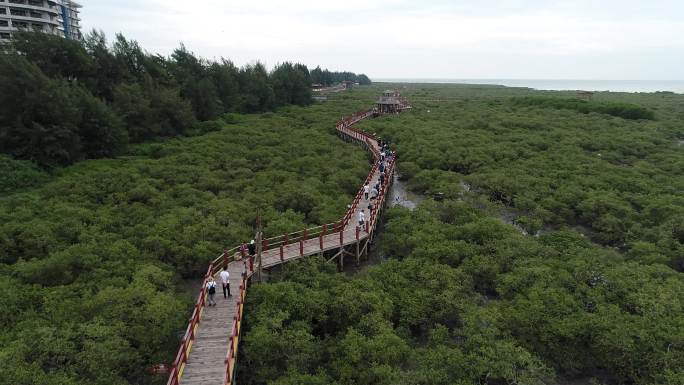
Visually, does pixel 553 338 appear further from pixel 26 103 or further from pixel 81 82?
pixel 81 82

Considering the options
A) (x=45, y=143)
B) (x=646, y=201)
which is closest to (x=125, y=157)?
(x=45, y=143)

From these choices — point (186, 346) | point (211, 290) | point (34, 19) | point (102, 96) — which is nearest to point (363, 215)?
point (211, 290)

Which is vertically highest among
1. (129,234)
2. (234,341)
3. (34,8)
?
(34,8)

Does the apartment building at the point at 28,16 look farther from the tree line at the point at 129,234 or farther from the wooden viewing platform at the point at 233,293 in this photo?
the wooden viewing platform at the point at 233,293

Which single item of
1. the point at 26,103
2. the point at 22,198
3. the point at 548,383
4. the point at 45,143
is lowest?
the point at 548,383

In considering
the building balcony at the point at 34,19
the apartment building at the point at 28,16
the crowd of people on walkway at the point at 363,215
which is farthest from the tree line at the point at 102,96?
the building balcony at the point at 34,19

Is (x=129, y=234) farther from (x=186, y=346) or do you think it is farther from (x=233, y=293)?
(x=186, y=346)
